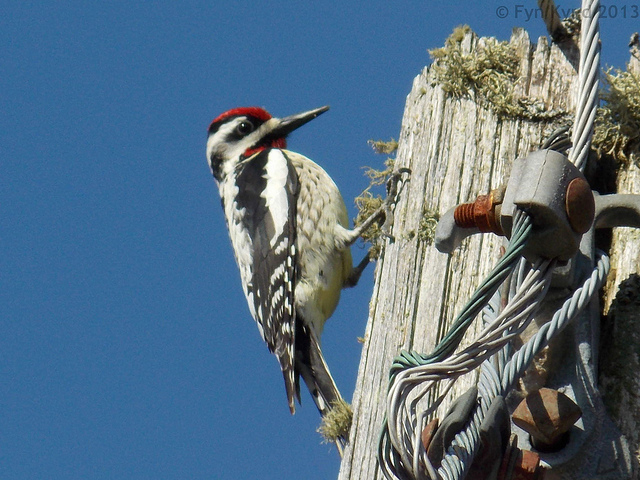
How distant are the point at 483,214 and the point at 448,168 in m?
0.86

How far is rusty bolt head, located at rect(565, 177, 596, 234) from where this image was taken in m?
1.77

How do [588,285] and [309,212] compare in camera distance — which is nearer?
[588,285]

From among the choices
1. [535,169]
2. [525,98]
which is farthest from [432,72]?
[535,169]

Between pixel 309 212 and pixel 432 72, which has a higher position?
pixel 432 72

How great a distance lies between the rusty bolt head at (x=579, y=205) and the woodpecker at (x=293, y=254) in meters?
2.33

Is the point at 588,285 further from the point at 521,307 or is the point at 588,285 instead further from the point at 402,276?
the point at 402,276

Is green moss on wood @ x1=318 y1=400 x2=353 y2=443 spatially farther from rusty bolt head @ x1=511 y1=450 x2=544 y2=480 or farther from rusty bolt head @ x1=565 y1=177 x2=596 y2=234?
rusty bolt head @ x1=565 y1=177 x2=596 y2=234

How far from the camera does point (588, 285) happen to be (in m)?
1.86

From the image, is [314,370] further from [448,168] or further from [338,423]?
[448,168]

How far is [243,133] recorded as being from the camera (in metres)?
5.68

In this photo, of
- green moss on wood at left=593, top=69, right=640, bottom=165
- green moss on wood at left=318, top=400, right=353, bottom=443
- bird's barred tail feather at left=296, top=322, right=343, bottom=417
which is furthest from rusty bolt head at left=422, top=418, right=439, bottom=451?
bird's barred tail feather at left=296, top=322, right=343, bottom=417

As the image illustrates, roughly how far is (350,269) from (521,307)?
3209mm

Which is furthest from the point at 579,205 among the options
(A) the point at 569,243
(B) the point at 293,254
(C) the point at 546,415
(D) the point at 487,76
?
(B) the point at 293,254

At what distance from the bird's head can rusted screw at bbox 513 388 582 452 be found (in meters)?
3.77
